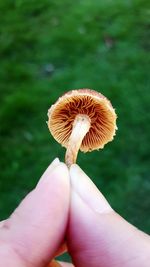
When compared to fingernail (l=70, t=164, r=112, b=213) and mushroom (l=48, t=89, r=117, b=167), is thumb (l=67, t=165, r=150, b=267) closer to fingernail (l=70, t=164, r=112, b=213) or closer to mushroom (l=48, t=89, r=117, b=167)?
fingernail (l=70, t=164, r=112, b=213)

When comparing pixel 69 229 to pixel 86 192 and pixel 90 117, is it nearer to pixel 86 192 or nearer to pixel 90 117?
pixel 86 192

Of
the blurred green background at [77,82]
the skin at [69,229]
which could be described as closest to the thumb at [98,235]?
the skin at [69,229]

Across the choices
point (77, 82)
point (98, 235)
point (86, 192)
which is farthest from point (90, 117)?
point (77, 82)

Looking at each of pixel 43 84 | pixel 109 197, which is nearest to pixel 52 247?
pixel 109 197

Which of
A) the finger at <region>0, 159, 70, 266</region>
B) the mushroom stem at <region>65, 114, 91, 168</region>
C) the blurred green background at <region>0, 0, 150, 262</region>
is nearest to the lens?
the finger at <region>0, 159, 70, 266</region>

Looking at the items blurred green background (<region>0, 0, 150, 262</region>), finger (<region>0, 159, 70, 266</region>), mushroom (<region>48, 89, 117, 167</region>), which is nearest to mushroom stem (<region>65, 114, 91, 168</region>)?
mushroom (<region>48, 89, 117, 167</region>)

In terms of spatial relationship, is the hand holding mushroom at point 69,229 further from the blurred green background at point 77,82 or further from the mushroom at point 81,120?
the blurred green background at point 77,82
